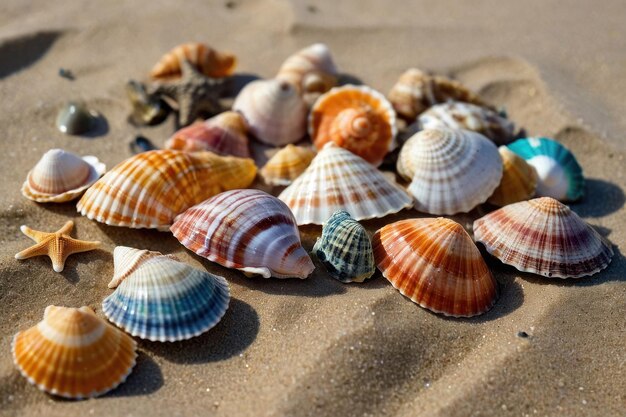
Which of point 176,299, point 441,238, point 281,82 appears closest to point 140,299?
point 176,299

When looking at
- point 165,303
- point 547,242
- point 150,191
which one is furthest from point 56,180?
point 547,242

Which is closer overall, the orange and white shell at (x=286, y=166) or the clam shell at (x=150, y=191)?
the clam shell at (x=150, y=191)

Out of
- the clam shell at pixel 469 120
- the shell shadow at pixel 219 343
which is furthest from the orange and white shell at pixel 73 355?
the clam shell at pixel 469 120

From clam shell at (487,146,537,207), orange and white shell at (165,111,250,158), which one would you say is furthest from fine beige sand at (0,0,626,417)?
clam shell at (487,146,537,207)

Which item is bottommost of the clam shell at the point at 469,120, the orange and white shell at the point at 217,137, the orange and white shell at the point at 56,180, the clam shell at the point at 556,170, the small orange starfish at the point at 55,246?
the small orange starfish at the point at 55,246

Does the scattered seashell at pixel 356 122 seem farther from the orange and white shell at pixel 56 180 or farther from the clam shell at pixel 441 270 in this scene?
the orange and white shell at pixel 56 180

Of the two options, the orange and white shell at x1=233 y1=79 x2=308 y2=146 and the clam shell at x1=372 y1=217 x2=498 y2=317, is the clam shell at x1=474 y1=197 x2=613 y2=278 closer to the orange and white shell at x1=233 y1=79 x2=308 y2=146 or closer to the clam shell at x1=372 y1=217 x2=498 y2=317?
the clam shell at x1=372 y1=217 x2=498 y2=317
